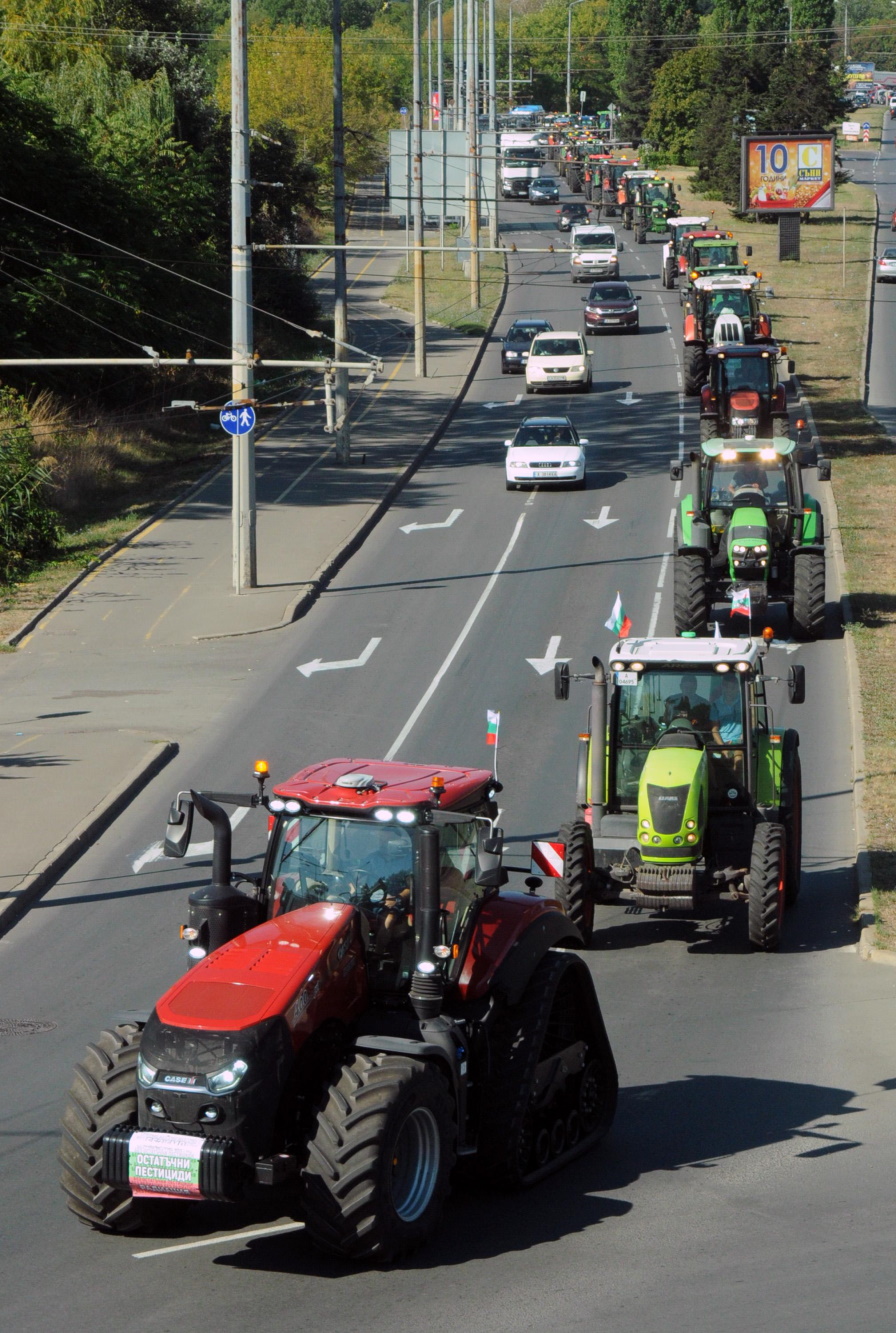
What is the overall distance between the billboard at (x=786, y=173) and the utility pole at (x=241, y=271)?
44.1 m

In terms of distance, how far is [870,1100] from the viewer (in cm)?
1194

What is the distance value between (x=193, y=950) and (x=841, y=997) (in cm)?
671

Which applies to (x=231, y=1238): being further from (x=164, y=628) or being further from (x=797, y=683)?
(x=164, y=628)

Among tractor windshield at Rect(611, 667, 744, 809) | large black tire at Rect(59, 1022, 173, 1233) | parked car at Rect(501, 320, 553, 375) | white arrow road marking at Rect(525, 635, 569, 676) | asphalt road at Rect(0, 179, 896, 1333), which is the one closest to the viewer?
asphalt road at Rect(0, 179, 896, 1333)

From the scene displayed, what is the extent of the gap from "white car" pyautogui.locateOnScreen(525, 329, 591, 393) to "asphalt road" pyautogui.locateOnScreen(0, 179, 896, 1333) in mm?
21140

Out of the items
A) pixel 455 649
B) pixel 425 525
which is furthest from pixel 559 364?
pixel 455 649

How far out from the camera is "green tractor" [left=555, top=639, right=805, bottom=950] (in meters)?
15.7

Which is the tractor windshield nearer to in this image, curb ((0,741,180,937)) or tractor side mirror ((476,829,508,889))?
curb ((0,741,180,937))

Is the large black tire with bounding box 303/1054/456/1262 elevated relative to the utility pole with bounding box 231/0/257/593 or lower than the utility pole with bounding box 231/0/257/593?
lower

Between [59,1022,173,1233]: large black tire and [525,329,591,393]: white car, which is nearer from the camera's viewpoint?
[59,1022,173,1233]: large black tire

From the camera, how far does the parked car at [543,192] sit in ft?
341

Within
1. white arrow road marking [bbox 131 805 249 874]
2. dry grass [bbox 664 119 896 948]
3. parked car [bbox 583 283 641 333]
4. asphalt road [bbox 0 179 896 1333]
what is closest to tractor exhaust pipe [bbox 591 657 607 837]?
asphalt road [bbox 0 179 896 1333]

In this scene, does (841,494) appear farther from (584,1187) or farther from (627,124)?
(627,124)

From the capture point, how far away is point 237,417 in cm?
3131
